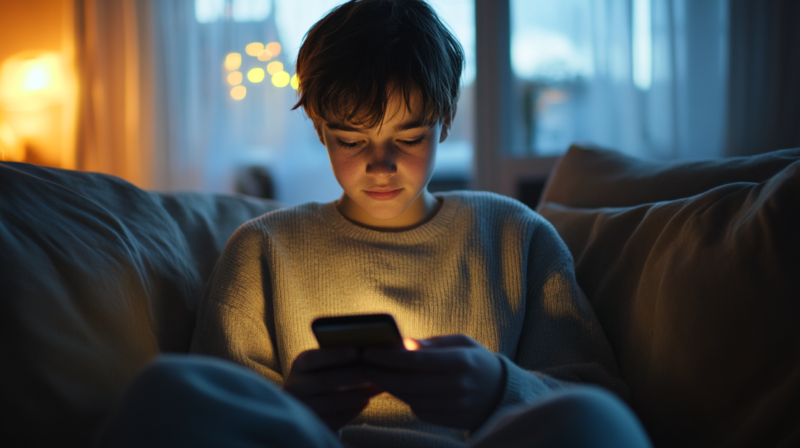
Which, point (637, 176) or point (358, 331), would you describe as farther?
point (637, 176)

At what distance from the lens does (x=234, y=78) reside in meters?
2.94

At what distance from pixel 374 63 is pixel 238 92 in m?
2.29

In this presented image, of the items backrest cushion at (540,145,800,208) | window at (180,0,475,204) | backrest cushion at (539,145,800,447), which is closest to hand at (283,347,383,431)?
backrest cushion at (539,145,800,447)

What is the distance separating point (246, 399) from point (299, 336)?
43cm

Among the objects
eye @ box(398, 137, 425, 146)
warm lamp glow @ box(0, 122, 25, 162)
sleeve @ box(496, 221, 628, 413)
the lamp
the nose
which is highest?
the lamp

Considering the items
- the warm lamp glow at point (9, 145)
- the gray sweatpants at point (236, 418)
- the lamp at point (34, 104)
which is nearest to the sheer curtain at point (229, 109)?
the lamp at point (34, 104)

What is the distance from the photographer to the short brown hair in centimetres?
85

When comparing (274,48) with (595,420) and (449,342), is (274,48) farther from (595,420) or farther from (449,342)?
(595,420)

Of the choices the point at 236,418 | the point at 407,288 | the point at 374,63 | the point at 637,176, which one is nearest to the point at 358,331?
the point at 236,418

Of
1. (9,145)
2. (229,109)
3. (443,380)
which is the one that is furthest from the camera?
(229,109)

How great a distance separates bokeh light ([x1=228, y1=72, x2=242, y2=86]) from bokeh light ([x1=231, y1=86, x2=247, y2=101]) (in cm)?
3

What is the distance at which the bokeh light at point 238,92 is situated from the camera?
9.64ft

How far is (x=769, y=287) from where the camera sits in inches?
26.6

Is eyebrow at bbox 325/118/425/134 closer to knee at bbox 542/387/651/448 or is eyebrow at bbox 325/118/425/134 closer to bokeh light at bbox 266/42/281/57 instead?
knee at bbox 542/387/651/448
